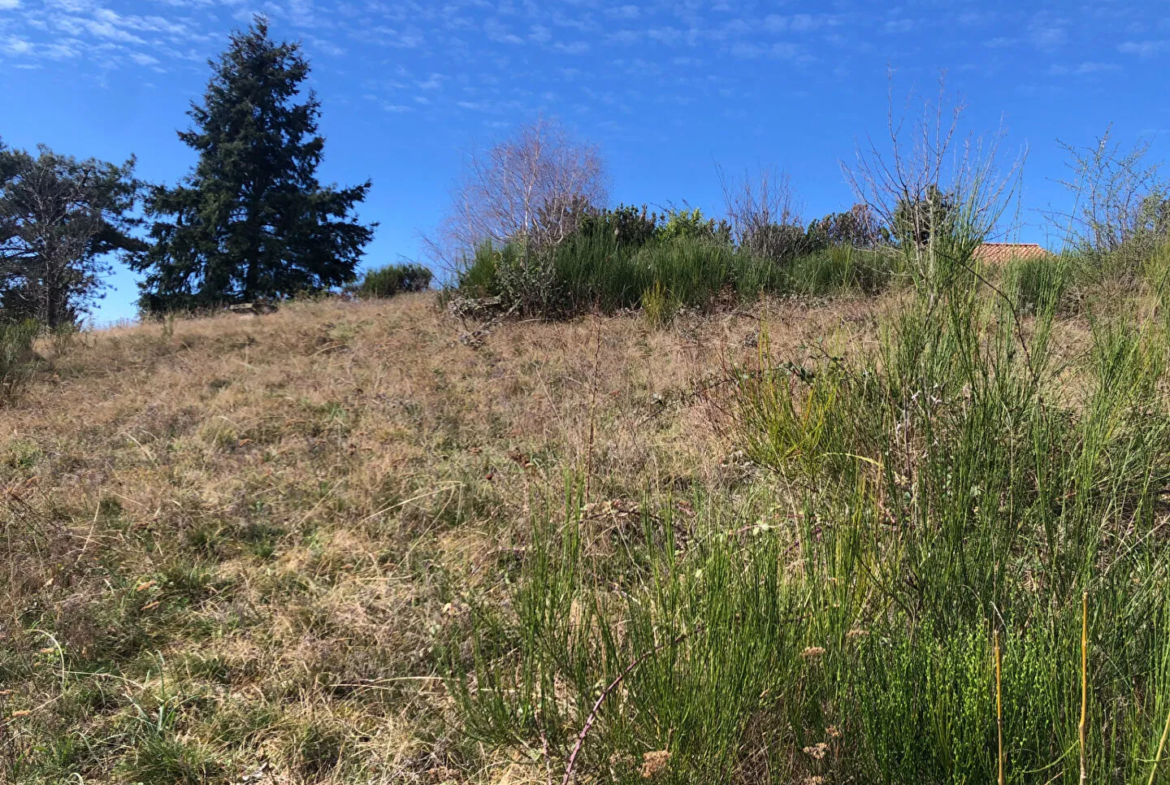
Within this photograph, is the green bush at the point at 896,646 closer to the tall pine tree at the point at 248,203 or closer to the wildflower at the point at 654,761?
the wildflower at the point at 654,761

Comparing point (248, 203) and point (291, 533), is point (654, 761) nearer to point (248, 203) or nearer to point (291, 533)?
point (291, 533)

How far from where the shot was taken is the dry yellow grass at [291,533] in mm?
1758

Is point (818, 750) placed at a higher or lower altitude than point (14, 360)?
lower

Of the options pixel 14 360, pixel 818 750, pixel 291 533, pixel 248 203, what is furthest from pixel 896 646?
pixel 248 203

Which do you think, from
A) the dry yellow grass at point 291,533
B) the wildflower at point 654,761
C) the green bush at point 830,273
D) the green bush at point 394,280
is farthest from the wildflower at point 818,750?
the green bush at point 394,280

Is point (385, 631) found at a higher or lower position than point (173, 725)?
higher

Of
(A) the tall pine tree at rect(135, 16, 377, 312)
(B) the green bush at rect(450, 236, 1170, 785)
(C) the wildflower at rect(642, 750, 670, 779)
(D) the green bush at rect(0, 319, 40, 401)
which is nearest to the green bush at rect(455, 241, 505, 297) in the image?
(D) the green bush at rect(0, 319, 40, 401)

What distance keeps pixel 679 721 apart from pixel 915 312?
59.6 inches

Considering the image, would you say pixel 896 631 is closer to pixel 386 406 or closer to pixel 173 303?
pixel 386 406

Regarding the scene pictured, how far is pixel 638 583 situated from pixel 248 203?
2533cm

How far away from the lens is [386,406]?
457cm

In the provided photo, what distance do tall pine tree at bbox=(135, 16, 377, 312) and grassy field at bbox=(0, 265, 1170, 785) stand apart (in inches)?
795

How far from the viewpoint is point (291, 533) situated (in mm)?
2857

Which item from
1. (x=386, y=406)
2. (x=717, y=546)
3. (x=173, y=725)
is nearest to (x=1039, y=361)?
(x=717, y=546)
